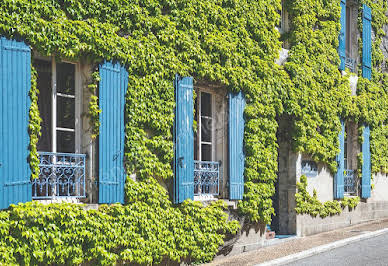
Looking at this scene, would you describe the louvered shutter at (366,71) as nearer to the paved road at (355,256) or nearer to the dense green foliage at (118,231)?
the paved road at (355,256)

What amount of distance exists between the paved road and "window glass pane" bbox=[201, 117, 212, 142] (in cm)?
261

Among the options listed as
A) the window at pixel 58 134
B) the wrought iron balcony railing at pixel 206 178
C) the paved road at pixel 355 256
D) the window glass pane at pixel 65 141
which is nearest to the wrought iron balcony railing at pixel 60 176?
the window at pixel 58 134

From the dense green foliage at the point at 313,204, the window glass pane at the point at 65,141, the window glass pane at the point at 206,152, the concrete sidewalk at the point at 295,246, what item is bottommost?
the concrete sidewalk at the point at 295,246

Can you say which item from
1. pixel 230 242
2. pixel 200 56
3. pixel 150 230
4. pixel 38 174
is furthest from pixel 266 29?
pixel 38 174

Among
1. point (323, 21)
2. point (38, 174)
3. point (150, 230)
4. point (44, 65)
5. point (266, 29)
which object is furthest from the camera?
point (323, 21)

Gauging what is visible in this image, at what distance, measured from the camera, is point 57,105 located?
6.73 m

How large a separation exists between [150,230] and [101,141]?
1.53m

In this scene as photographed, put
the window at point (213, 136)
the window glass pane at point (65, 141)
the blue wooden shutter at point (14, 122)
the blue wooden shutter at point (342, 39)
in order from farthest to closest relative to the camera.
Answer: the blue wooden shutter at point (342, 39), the window at point (213, 136), the window glass pane at point (65, 141), the blue wooden shutter at point (14, 122)

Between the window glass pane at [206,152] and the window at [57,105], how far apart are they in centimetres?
298

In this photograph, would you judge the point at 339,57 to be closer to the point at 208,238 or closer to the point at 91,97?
the point at 208,238

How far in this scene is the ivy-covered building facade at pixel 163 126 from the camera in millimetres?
6047

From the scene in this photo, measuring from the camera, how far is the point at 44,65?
21.7 ft

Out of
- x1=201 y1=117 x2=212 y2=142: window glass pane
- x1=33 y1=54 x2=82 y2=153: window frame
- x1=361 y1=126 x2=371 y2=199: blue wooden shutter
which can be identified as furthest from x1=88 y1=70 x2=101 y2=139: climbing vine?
x1=361 y1=126 x2=371 y2=199: blue wooden shutter

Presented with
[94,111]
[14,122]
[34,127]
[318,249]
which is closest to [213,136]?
[318,249]
